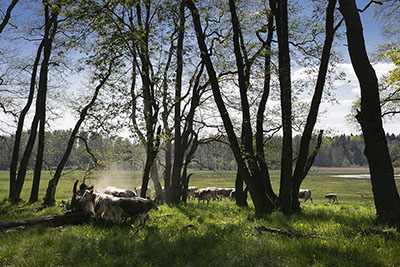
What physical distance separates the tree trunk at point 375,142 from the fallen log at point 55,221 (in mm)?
8936

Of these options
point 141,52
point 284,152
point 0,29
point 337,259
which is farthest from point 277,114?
point 0,29

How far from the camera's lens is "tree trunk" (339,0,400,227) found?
302 inches

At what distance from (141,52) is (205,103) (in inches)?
364

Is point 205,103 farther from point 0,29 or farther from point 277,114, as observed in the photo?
point 0,29

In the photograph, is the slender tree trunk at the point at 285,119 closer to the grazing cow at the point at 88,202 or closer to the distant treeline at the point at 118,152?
the distant treeline at the point at 118,152

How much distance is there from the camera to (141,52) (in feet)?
43.9

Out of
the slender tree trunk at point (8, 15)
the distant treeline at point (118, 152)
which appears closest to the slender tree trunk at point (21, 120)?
the distant treeline at point (118, 152)

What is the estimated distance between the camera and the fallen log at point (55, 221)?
865cm

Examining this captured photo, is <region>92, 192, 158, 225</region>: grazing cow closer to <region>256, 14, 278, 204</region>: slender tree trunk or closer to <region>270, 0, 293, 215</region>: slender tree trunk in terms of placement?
<region>270, 0, 293, 215</region>: slender tree trunk

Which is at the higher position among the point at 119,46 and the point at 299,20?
the point at 299,20

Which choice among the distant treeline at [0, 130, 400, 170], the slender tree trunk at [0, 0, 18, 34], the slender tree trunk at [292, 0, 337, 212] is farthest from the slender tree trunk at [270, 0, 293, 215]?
the slender tree trunk at [0, 0, 18, 34]

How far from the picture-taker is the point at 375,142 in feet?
25.8

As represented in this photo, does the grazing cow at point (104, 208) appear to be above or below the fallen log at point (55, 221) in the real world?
above

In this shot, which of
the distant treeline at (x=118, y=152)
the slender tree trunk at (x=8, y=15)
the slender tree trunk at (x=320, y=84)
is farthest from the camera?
the slender tree trunk at (x=8, y=15)
